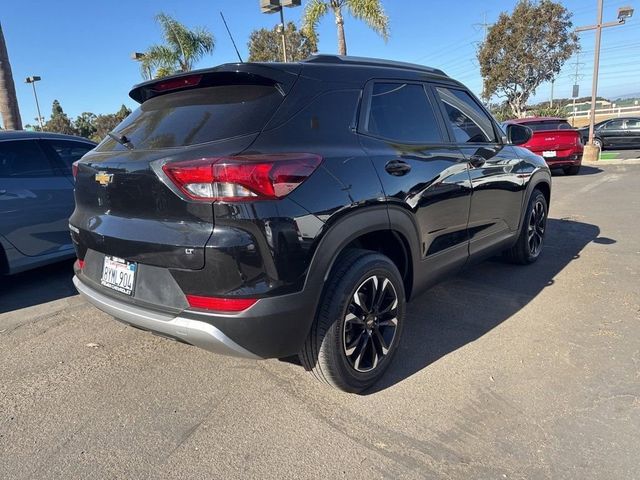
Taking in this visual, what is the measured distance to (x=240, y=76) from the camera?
2420mm

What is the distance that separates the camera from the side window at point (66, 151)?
4695 millimetres

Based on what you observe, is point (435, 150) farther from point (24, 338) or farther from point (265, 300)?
point (24, 338)

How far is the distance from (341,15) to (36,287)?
12664 millimetres

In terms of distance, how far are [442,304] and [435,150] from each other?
1.44 meters

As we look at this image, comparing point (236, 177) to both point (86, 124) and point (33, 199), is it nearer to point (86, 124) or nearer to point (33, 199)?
point (33, 199)

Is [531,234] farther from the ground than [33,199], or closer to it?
closer to it

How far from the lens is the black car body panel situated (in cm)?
210

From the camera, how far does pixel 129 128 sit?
9.20 ft

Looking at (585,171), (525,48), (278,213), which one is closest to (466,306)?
(278,213)

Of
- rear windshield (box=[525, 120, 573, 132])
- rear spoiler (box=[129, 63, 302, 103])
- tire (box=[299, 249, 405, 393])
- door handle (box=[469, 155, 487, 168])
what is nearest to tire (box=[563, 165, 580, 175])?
rear windshield (box=[525, 120, 573, 132])

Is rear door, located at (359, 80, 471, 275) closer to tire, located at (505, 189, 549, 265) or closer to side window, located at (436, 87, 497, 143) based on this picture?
side window, located at (436, 87, 497, 143)

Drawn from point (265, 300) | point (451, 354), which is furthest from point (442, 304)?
point (265, 300)

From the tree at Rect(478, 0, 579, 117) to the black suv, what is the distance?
28.5 meters

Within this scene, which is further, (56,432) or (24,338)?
(24,338)
